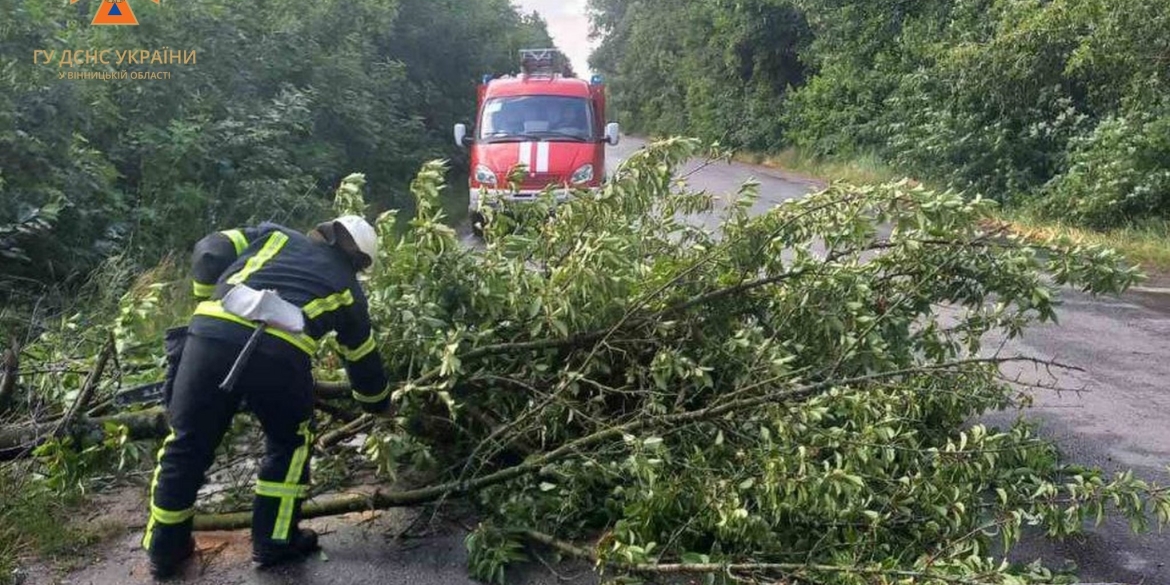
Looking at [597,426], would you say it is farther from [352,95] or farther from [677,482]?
[352,95]

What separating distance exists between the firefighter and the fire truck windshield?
9959 millimetres

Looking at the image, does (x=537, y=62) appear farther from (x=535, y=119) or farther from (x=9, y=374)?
(x=9, y=374)

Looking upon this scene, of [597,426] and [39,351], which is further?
[39,351]

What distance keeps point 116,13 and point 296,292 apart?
7476 mm

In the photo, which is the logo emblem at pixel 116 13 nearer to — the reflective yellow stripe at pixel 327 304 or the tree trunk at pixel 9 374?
the tree trunk at pixel 9 374

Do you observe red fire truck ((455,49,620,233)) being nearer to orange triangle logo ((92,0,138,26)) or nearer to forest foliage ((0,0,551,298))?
forest foliage ((0,0,551,298))

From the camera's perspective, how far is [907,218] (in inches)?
194

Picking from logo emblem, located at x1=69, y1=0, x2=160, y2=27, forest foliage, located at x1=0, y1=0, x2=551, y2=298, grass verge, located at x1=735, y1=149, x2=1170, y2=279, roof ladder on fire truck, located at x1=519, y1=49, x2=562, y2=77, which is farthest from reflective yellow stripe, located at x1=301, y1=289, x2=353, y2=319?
roof ladder on fire truck, located at x1=519, y1=49, x2=562, y2=77

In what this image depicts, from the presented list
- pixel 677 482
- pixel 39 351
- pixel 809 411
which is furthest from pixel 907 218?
pixel 39 351

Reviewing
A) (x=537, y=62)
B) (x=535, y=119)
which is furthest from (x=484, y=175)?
(x=537, y=62)

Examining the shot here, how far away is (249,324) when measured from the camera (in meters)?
4.12

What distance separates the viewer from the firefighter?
4.13m

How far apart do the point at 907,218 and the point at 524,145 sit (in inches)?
371

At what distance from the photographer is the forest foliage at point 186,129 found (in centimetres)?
801
